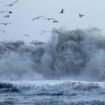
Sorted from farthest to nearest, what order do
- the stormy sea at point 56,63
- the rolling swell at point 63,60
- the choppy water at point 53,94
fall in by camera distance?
the rolling swell at point 63,60 → the stormy sea at point 56,63 → the choppy water at point 53,94

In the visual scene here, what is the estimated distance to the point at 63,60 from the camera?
56.3 metres

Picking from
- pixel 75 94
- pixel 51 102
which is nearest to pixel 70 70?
pixel 75 94

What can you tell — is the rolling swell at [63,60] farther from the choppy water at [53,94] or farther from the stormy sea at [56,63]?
the choppy water at [53,94]

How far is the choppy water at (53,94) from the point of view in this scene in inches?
1163

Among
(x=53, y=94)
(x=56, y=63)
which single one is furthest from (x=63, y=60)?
(x=53, y=94)

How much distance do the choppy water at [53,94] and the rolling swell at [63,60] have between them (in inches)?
477

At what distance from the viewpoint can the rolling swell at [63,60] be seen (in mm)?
52891

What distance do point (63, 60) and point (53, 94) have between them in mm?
23179

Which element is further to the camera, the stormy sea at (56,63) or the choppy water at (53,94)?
the stormy sea at (56,63)

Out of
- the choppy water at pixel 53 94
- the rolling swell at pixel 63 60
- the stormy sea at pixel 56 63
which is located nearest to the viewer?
the choppy water at pixel 53 94

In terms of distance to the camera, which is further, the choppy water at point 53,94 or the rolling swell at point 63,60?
the rolling swell at point 63,60

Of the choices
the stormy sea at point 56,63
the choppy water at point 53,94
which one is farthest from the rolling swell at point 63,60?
the choppy water at point 53,94

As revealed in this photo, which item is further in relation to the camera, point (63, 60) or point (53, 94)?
point (63, 60)

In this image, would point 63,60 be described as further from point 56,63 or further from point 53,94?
point 53,94
